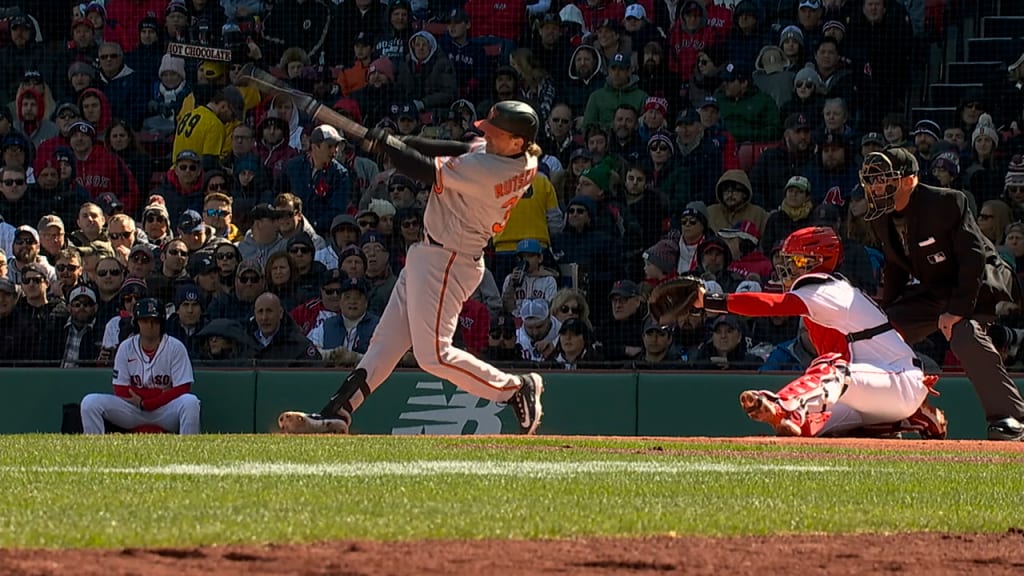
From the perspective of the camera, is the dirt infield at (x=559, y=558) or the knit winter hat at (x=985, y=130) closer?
the dirt infield at (x=559, y=558)

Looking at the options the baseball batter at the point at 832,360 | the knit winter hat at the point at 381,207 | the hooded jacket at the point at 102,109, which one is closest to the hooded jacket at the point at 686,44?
the knit winter hat at the point at 381,207

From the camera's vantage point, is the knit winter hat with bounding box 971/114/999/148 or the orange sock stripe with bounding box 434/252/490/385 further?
the knit winter hat with bounding box 971/114/999/148

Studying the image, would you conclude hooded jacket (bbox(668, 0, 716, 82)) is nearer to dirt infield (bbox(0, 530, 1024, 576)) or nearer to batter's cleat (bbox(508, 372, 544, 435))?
batter's cleat (bbox(508, 372, 544, 435))

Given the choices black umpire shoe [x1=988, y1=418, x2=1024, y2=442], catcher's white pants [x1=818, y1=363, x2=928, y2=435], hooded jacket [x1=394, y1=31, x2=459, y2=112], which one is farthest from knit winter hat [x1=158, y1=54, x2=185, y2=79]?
black umpire shoe [x1=988, y1=418, x2=1024, y2=442]

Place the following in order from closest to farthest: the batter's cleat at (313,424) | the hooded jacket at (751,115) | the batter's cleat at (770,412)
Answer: the batter's cleat at (770,412), the batter's cleat at (313,424), the hooded jacket at (751,115)

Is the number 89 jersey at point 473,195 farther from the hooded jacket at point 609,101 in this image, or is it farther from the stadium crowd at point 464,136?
the hooded jacket at point 609,101

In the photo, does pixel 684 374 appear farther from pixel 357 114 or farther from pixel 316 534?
pixel 316 534

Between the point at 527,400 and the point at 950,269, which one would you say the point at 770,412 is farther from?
the point at 950,269
